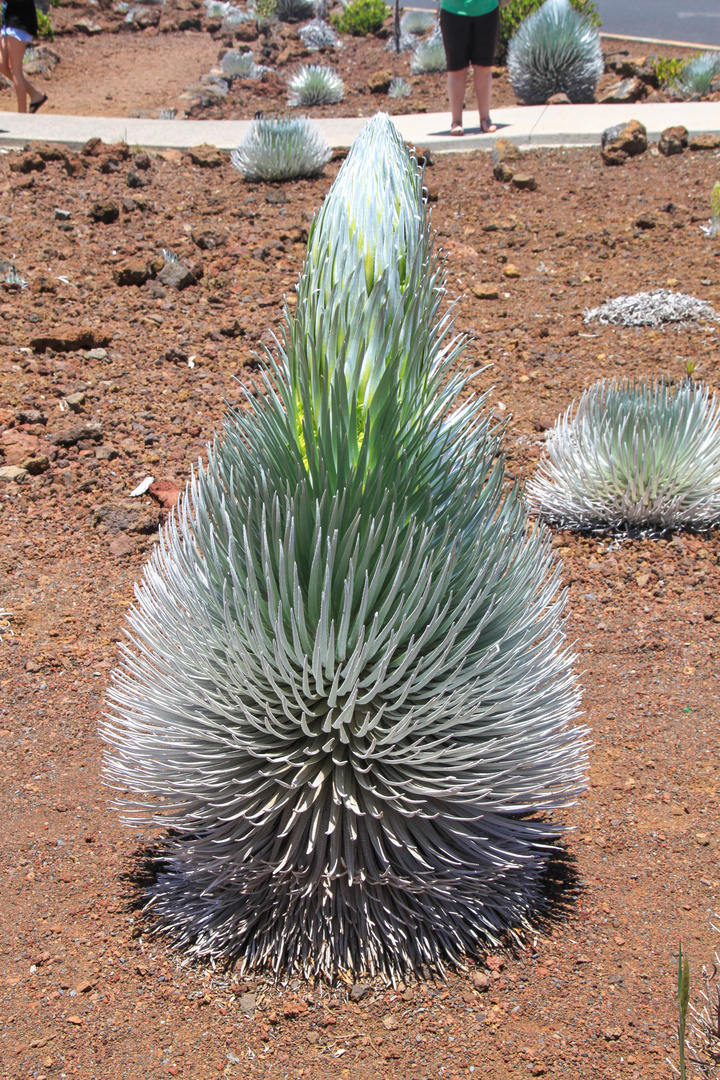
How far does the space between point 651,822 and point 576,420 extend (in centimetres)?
159

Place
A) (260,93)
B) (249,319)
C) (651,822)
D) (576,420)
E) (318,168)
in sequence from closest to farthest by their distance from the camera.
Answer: (651,822)
(576,420)
(249,319)
(318,168)
(260,93)

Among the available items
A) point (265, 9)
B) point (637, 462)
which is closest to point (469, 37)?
point (637, 462)

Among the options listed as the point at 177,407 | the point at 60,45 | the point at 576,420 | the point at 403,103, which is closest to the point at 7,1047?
the point at 576,420

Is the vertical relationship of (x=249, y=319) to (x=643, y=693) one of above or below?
above

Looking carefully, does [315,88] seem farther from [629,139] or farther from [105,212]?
[105,212]

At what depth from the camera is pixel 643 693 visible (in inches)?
110

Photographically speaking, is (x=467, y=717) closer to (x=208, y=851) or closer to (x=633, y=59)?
(x=208, y=851)

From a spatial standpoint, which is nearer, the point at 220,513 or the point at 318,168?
the point at 220,513

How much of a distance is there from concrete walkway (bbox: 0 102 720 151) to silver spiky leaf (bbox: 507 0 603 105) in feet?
2.13

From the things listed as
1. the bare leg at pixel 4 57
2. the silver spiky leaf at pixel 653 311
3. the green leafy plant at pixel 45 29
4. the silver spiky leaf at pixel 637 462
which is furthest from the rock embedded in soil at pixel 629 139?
the green leafy plant at pixel 45 29

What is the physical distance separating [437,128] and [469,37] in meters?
0.99

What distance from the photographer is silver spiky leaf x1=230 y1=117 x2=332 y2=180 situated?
6.55 m

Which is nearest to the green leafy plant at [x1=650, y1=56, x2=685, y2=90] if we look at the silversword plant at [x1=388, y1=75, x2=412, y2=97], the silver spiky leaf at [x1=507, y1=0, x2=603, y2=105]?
the silver spiky leaf at [x1=507, y1=0, x2=603, y2=105]

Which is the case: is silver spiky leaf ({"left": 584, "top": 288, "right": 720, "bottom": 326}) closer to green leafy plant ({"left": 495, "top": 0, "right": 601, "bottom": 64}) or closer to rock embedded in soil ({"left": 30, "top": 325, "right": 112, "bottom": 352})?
rock embedded in soil ({"left": 30, "top": 325, "right": 112, "bottom": 352})
